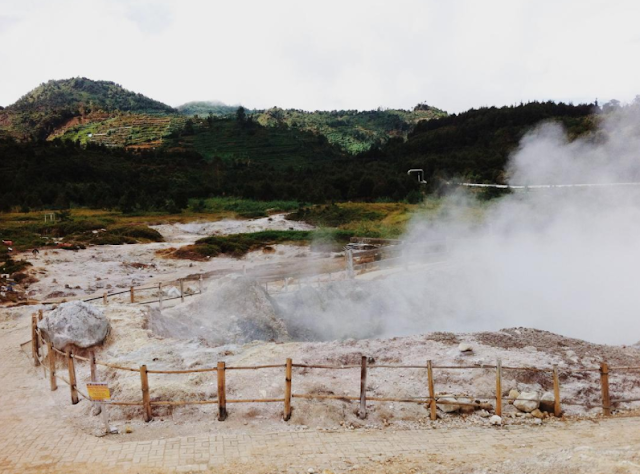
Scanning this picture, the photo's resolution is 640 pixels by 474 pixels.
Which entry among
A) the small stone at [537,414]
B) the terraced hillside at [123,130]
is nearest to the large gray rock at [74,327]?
the small stone at [537,414]

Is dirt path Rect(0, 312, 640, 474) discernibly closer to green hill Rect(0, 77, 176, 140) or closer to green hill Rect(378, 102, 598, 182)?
green hill Rect(378, 102, 598, 182)

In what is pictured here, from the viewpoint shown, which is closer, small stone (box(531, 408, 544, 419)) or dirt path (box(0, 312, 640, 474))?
dirt path (box(0, 312, 640, 474))

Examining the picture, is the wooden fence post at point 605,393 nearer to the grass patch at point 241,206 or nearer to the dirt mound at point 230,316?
the dirt mound at point 230,316

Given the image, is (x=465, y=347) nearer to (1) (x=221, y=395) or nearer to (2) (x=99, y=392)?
(1) (x=221, y=395)

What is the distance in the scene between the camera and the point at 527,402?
23.7ft

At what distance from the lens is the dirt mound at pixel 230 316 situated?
12641 millimetres

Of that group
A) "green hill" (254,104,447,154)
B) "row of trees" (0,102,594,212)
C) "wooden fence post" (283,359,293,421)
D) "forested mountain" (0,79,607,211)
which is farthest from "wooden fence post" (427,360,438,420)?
"green hill" (254,104,447,154)

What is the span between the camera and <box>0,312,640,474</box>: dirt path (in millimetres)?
5844

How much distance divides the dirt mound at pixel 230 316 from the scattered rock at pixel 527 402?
674 cm

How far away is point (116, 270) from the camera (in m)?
22.6

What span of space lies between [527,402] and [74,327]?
7873 millimetres

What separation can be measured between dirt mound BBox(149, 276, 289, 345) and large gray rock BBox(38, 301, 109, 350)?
6.09 ft

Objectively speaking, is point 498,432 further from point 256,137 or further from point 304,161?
point 256,137

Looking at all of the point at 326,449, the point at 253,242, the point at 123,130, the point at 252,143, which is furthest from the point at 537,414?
the point at 123,130
